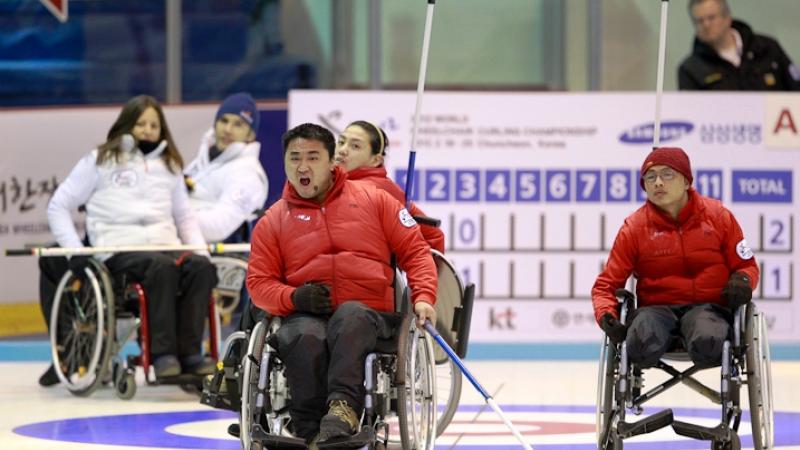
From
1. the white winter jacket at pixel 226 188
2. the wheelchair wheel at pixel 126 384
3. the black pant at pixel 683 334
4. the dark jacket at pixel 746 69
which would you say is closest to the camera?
the black pant at pixel 683 334

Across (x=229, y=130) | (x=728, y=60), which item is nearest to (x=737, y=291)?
(x=229, y=130)

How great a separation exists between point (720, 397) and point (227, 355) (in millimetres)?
1500

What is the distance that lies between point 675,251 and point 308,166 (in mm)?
1188

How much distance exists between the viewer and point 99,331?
22.9 ft

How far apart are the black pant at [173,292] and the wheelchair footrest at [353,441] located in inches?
97.5

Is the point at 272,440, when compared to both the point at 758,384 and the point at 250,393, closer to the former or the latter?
the point at 250,393

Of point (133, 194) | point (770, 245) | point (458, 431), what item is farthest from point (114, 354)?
point (770, 245)

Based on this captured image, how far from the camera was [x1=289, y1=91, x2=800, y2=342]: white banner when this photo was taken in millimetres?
8891

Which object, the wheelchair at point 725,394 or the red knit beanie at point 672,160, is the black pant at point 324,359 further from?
the red knit beanie at point 672,160

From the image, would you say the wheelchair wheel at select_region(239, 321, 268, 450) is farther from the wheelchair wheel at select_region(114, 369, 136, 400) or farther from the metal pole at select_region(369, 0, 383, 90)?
the metal pole at select_region(369, 0, 383, 90)

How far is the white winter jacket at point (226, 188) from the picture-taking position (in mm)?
7832

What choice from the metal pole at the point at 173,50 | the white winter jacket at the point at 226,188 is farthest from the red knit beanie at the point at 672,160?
the metal pole at the point at 173,50

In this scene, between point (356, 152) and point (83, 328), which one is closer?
point (356, 152)

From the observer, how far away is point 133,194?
7336mm
